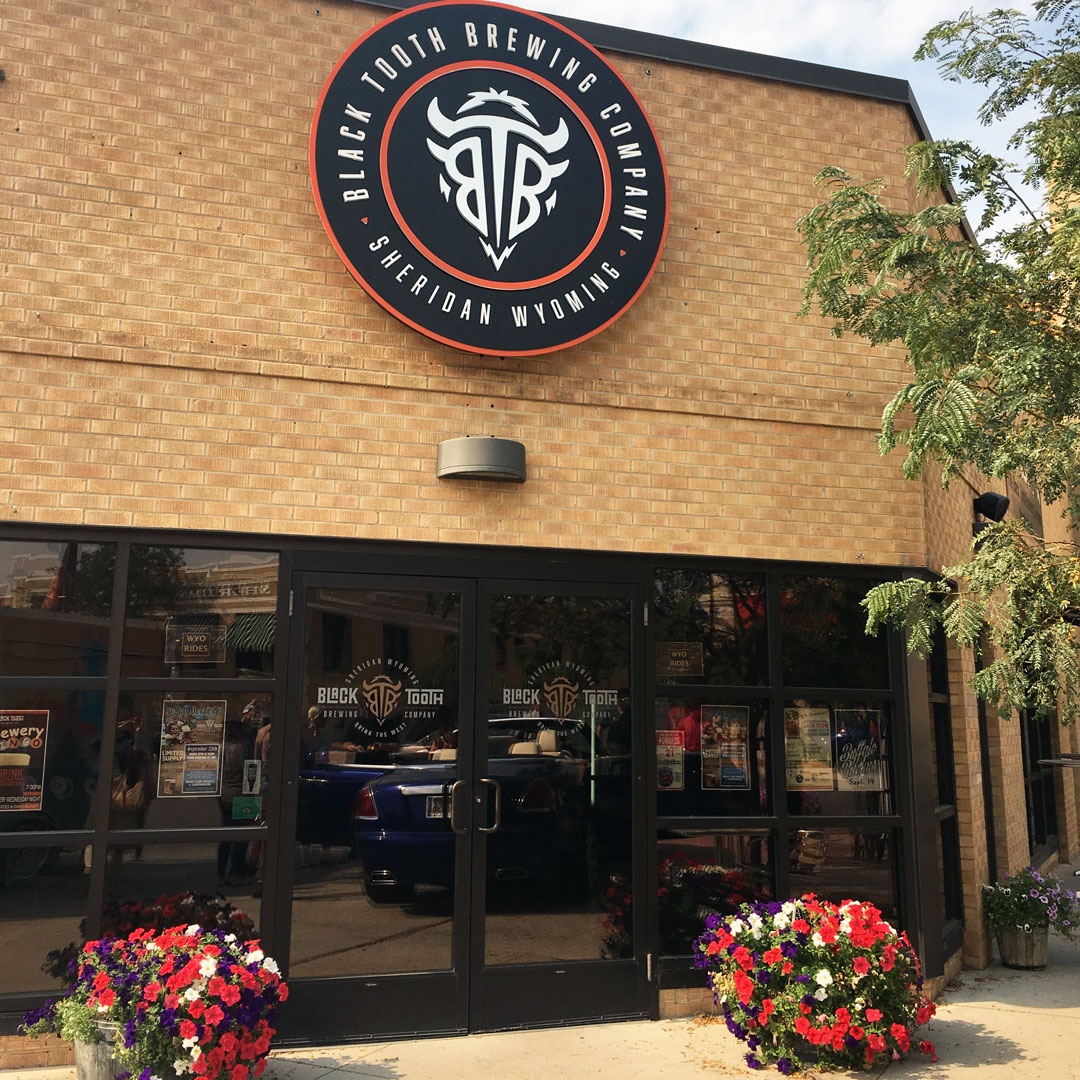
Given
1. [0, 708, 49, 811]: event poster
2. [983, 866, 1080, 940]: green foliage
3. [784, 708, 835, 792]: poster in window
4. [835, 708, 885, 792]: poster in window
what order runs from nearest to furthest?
[0, 708, 49, 811]: event poster
[784, 708, 835, 792]: poster in window
[835, 708, 885, 792]: poster in window
[983, 866, 1080, 940]: green foliage

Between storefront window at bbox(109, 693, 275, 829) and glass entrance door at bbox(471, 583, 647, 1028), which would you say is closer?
storefront window at bbox(109, 693, 275, 829)

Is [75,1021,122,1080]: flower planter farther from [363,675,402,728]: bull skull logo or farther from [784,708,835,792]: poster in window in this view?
[784,708,835,792]: poster in window

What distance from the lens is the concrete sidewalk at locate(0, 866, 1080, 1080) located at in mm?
5340

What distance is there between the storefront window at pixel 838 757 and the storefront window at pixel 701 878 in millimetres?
424

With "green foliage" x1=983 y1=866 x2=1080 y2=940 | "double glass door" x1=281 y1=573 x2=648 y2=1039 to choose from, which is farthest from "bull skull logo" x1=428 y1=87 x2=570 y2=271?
"green foliage" x1=983 y1=866 x2=1080 y2=940

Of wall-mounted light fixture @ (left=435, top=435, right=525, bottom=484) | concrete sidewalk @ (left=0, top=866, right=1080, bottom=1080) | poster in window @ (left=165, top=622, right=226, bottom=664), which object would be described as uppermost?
wall-mounted light fixture @ (left=435, top=435, right=525, bottom=484)

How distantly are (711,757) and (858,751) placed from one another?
3.46ft

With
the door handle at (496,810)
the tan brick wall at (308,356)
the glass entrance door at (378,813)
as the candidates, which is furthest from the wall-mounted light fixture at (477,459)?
the door handle at (496,810)

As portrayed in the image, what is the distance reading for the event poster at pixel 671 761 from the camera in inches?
255

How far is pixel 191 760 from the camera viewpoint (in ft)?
18.8

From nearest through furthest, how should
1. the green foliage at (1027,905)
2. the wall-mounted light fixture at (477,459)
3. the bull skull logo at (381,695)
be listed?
the bull skull logo at (381,695), the wall-mounted light fixture at (477,459), the green foliage at (1027,905)

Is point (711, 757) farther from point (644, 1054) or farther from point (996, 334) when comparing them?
point (996, 334)

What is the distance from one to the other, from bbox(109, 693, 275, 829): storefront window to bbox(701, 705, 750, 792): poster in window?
8.68ft

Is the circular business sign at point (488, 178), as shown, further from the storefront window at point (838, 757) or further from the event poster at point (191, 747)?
the storefront window at point (838, 757)
